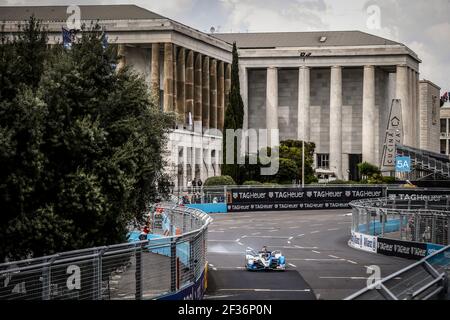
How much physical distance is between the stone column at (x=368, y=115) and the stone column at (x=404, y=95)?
12.6ft

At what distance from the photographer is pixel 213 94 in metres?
111

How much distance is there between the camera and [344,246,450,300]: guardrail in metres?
11.3

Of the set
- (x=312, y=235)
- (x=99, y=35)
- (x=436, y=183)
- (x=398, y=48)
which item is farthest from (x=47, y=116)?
(x=398, y=48)

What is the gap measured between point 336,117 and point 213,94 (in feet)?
79.0

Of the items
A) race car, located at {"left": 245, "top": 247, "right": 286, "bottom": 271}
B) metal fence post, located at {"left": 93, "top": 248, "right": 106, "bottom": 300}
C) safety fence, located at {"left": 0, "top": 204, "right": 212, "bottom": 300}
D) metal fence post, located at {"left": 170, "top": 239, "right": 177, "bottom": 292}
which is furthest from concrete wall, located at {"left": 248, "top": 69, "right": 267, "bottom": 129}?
metal fence post, located at {"left": 93, "top": 248, "right": 106, "bottom": 300}

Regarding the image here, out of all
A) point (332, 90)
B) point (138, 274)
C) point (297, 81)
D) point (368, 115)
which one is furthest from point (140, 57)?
point (138, 274)

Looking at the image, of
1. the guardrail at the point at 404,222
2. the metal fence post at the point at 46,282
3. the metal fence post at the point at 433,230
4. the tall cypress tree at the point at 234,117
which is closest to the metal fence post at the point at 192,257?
the metal fence post at the point at 46,282

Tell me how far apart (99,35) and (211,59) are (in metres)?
86.0

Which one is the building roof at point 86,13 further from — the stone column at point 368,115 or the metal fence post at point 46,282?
the metal fence post at point 46,282

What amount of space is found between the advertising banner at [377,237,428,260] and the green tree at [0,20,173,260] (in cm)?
1715

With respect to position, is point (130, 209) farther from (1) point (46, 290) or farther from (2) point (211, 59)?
(2) point (211, 59)

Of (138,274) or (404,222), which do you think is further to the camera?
(404,222)

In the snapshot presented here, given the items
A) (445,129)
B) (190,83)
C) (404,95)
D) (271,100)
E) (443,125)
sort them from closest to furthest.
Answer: (190,83) < (404,95) < (271,100) < (445,129) < (443,125)

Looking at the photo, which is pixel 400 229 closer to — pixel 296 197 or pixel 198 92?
pixel 296 197
